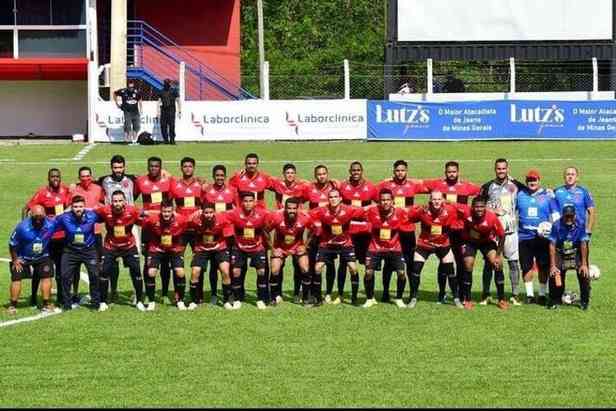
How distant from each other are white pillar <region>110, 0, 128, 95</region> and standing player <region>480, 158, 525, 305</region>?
2602 cm

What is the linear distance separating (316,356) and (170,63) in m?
34.0

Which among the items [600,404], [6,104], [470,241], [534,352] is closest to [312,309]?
[470,241]

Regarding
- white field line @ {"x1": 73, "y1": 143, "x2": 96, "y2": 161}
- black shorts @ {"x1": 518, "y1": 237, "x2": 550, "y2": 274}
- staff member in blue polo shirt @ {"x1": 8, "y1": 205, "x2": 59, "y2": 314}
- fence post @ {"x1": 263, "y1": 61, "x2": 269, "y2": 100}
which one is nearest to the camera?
staff member in blue polo shirt @ {"x1": 8, "y1": 205, "x2": 59, "y2": 314}

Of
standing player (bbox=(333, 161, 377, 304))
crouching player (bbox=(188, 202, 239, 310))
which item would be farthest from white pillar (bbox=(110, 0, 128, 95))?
crouching player (bbox=(188, 202, 239, 310))

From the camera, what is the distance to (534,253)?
1962 cm

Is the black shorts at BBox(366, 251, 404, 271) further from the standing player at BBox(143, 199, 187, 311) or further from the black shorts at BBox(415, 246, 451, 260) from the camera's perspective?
the standing player at BBox(143, 199, 187, 311)

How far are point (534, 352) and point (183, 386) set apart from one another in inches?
176

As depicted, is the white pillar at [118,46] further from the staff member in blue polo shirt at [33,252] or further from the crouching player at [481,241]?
the crouching player at [481,241]

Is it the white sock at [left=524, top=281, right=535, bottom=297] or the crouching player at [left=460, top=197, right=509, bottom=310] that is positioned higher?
the crouching player at [left=460, top=197, right=509, bottom=310]

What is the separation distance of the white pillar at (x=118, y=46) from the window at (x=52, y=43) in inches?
39.2

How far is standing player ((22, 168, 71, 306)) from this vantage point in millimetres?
19531

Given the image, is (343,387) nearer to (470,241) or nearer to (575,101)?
(470,241)

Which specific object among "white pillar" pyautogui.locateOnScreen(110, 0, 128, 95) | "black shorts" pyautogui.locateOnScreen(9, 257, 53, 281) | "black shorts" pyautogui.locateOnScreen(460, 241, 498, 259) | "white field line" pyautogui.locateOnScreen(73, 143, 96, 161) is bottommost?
"black shorts" pyautogui.locateOnScreen(9, 257, 53, 281)

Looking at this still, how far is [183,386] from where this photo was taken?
577 inches
